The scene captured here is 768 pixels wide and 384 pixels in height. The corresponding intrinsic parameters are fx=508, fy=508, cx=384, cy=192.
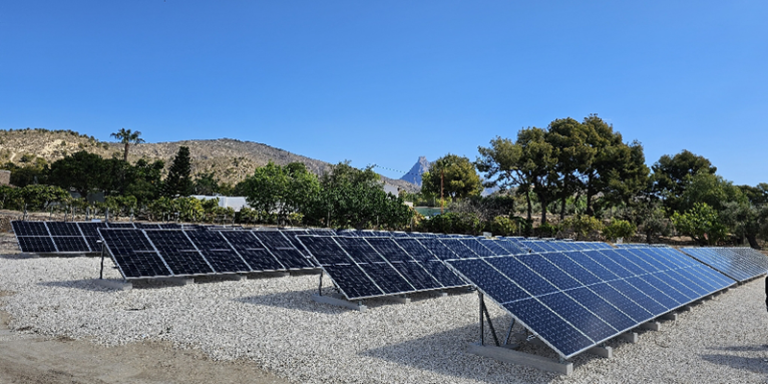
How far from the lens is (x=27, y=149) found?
10494cm

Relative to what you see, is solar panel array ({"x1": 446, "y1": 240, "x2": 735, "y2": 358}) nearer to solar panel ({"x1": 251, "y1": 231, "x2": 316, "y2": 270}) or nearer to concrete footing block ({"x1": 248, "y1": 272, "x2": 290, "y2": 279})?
solar panel ({"x1": 251, "y1": 231, "x2": 316, "y2": 270})

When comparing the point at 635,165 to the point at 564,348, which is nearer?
the point at 564,348

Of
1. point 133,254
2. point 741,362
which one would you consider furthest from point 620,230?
point 133,254

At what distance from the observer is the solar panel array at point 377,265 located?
12.5m

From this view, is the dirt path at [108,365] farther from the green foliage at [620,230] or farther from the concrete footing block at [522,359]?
the green foliage at [620,230]

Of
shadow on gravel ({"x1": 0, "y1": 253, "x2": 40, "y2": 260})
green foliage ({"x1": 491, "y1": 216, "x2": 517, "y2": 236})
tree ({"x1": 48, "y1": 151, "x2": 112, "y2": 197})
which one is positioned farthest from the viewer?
tree ({"x1": 48, "y1": 151, "x2": 112, "y2": 197})

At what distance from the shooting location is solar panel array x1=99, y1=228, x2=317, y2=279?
13.8 meters

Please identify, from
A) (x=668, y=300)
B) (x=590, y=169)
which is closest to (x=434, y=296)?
(x=668, y=300)

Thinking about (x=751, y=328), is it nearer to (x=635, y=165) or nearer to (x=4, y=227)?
(x=4, y=227)

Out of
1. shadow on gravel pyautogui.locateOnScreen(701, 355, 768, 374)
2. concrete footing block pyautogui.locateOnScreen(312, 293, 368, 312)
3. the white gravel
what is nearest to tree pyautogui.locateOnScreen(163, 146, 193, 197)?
the white gravel

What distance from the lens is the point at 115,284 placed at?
13.6 metres

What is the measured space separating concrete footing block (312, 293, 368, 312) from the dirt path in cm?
448

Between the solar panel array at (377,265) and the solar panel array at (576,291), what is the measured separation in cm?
365

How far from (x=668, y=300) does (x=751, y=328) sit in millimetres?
2182
